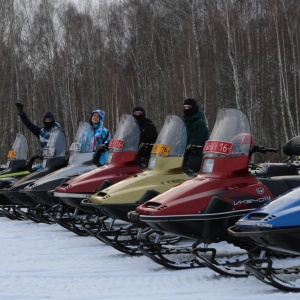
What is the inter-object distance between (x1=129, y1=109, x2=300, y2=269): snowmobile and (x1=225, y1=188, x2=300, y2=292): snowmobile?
2.47 feet

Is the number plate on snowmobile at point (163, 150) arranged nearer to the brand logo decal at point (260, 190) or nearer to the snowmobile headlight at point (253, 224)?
the brand logo decal at point (260, 190)

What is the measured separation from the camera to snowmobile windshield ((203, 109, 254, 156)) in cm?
630

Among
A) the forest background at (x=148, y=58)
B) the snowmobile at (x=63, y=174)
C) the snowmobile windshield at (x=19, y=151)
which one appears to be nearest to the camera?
the snowmobile at (x=63, y=174)

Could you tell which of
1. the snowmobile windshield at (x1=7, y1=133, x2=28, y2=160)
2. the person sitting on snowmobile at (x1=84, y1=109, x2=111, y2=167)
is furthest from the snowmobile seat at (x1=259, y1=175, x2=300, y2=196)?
the snowmobile windshield at (x1=7, y1=133, x2=28, y2=160)

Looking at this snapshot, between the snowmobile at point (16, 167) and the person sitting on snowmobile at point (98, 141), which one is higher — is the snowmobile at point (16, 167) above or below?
below

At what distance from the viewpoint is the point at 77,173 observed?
9.59m

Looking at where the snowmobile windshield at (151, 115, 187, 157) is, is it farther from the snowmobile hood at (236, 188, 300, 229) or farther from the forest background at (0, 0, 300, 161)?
the forest background at (0, 0, 300, 161)

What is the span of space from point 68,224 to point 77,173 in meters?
1.25

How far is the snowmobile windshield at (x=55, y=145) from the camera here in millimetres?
10562

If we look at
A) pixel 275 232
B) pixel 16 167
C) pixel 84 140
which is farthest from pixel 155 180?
pixel 16 167

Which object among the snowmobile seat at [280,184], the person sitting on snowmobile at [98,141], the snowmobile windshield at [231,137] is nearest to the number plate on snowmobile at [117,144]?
the person sitting on snowmobile at [98,141]

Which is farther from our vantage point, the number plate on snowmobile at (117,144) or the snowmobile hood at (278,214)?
the number plate on snowmobile at (117,144)

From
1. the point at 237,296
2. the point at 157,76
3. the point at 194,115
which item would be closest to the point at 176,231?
the point at 237,296

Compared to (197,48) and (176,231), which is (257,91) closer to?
(197,48)
